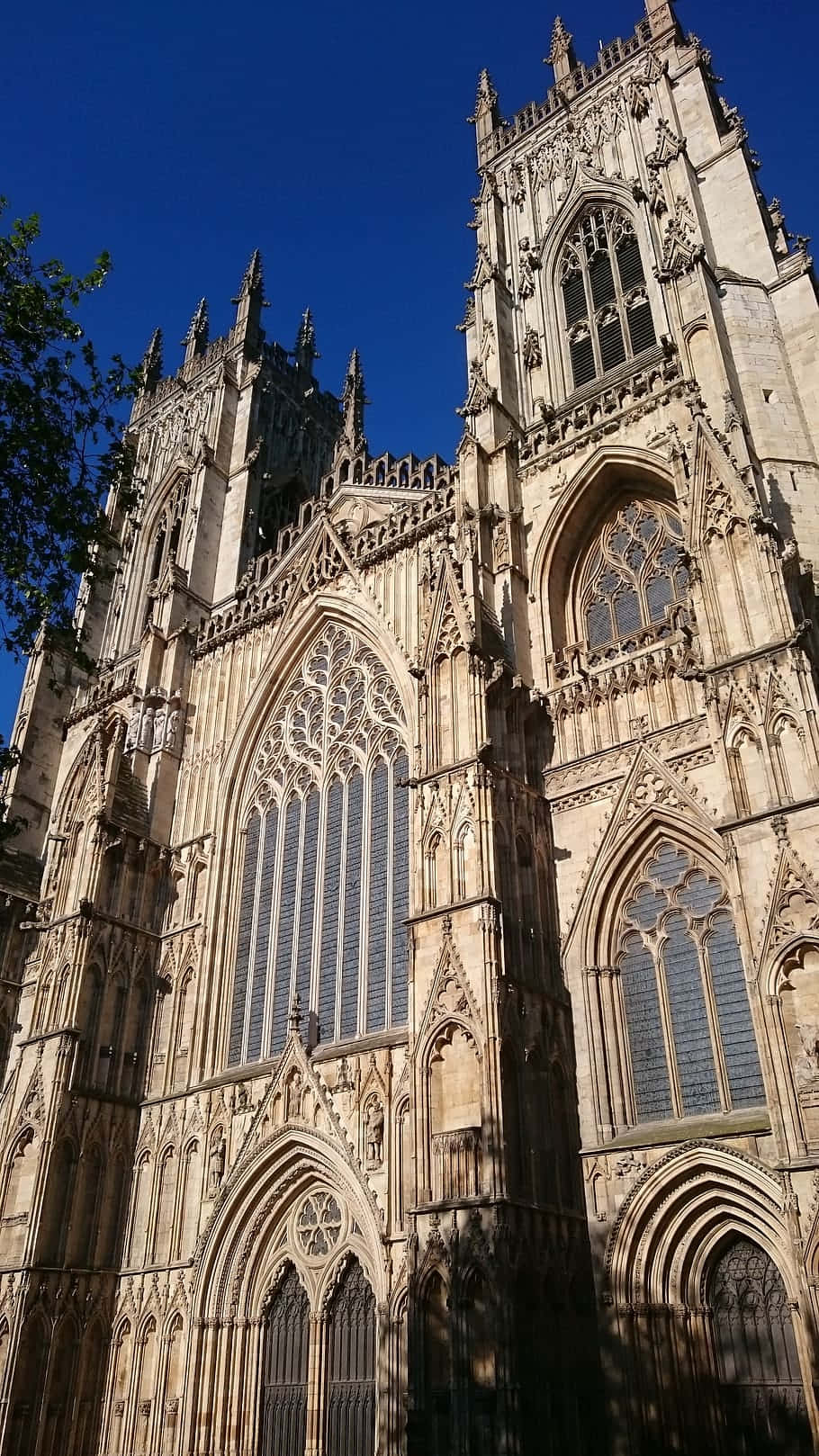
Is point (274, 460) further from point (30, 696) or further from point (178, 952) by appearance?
point (178, 952)

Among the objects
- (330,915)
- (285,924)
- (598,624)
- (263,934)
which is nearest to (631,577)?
(598,624)

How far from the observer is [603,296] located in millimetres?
24766

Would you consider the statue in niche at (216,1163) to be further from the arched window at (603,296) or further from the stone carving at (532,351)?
the stone carving at (532,351)

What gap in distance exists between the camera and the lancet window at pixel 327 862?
63.5 feet

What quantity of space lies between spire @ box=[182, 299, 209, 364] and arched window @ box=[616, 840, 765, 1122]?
2816 centimetres

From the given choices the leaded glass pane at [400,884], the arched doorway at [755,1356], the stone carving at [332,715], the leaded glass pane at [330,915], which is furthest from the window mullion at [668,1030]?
the stone carving at [332,715]

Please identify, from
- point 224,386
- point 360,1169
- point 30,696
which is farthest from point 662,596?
point 224,386

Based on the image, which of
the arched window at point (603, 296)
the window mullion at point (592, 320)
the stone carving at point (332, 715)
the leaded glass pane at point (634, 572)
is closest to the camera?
the leaded glass pane at point (634, 572)

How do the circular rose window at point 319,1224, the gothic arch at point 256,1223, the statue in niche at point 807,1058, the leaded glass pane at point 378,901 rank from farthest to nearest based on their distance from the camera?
the leaded glass pane at point 378,901, the gothic arch at point 256,1223, the circular rose window at point 319,1224, the statue in niche at point 807,1058

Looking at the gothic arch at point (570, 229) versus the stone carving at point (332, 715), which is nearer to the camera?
the stone carving at point (332, 715)

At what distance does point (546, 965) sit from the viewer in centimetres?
1634

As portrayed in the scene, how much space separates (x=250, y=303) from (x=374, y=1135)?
28.4 metres

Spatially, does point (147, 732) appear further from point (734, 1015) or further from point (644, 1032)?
point (734, 1015)

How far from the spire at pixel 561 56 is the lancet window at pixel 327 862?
55.9 feet
